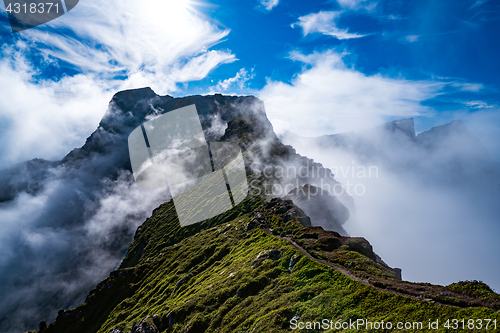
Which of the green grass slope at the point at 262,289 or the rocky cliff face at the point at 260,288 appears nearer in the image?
the green grass slope at the point at 262,289

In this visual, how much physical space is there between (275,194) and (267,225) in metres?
62.8

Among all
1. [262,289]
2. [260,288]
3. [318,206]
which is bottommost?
[262,289]

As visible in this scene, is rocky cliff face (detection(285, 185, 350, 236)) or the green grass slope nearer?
the green grass slope

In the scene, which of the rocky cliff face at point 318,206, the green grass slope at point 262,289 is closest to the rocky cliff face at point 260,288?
the green grass slope at point 262,289

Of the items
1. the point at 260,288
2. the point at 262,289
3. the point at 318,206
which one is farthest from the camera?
the point at 318,206

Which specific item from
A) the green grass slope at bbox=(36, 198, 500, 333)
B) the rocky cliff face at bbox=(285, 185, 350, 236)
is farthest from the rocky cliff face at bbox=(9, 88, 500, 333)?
the rocky cliff face at bbox=(285, 185, 350, 236)

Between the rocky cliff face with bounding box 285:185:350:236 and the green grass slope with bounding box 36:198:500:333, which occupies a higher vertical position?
the rocky cliff face with bounding box 285:185:350:236

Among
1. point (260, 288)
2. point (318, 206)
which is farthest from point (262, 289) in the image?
point (318, 206)

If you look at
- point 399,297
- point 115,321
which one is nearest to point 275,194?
point 115,321

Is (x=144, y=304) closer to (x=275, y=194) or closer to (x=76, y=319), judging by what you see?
(x=76, y=319)

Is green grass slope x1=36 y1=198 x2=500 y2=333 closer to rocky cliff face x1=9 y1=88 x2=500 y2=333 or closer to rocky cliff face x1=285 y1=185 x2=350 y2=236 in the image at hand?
rocky cliff face x1=9 y1=88 x2=500 y2=333

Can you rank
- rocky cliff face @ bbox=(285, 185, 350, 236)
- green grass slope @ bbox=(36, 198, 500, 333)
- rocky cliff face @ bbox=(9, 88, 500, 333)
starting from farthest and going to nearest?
rocky cliff face @ bbox=(285, 185, 350, 236) < rocky cliff face @ bbox=(9, 88, 500, 333) < green grass slope @ bbox=(36, 198, 500, 333)

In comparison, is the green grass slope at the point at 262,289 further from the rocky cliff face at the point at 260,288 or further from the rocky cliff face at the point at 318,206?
the rocky cliff face at the point at 318,206

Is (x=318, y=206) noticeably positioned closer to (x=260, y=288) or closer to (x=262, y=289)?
(x=260, y=288)
